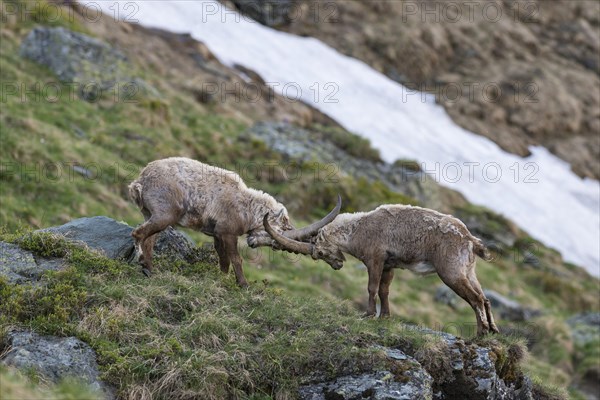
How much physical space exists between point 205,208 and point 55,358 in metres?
4.43

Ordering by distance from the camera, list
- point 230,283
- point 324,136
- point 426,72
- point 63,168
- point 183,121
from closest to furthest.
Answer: point 230,283, point 63,168, point 183,121, point 324,136, point 426,72

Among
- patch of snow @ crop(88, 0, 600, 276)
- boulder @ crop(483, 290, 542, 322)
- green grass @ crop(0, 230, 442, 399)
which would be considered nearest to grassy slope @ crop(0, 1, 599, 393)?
green grass @ crop(0, 230, 442, 399)

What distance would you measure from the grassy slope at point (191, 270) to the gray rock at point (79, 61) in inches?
26.6

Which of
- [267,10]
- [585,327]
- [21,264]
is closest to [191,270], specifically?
[21,264]

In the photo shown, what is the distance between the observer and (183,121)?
29.6 metres

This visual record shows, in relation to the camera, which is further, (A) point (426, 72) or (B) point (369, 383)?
(A) point (426, 72)

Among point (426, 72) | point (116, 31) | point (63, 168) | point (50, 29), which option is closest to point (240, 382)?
point (63, 168)

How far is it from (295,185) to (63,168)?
978 cm

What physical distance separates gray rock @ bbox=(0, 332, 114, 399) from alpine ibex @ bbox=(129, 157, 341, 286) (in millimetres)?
2795

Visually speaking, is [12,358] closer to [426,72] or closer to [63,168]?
[63,168]

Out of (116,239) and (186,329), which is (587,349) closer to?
(116,239)

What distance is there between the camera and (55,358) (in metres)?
9.06

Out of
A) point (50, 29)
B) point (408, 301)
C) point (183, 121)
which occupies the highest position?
point (50, 29)

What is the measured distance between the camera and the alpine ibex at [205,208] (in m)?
12.3
